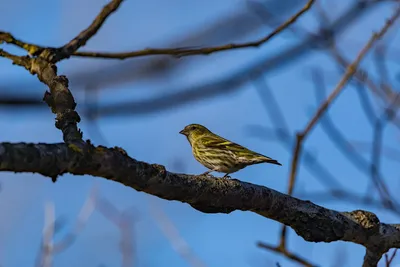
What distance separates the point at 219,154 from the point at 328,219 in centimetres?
233

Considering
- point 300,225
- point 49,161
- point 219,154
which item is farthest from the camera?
point 219,154

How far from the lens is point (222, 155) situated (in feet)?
17.8

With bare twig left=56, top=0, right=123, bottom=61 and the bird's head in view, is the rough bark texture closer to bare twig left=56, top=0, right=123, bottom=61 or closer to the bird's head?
bare twig left=56, top=0, right=123, bottom=61

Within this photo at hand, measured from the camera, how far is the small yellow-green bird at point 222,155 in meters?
5.18

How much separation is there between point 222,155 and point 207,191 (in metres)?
2.66

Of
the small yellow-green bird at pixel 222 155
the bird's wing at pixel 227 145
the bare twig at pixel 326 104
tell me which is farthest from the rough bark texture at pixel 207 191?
the bird's wing at pixel 227 145

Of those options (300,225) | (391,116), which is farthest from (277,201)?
(391,116)

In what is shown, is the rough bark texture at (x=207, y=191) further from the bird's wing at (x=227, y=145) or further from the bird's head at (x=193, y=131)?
the bird's head at (x=193, y=131)

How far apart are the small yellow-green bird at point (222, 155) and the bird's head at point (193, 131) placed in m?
0.23

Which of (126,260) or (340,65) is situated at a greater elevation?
(340,65)

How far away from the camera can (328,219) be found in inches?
126

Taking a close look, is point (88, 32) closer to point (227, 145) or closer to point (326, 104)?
point (326, 104)

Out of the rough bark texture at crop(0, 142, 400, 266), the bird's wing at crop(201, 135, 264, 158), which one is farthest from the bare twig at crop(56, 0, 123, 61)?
the bird's wing at crop(201, 135, 264, 158)

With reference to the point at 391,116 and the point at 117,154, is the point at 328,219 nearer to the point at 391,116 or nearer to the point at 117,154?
the point at 117,154
